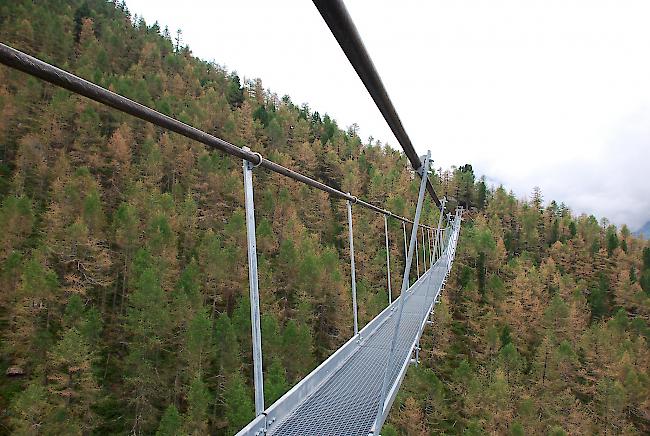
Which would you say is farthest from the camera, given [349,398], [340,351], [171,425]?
[171,425]

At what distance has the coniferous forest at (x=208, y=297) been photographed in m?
15.0

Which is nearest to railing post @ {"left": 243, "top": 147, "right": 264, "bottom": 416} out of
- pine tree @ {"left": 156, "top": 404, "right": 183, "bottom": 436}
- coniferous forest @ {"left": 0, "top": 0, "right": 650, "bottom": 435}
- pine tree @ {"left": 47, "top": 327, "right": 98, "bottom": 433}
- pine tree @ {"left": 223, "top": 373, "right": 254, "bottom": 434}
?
coniferous forest @ {"left": 0, "top": 0, "right": 650, "bottom": 435}

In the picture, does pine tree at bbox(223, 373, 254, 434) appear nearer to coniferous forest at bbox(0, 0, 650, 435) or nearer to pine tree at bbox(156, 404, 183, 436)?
coniferous forest at bbox(0, 0, 650, 435)

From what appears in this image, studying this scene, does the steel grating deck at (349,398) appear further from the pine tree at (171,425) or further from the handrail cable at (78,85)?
the pine tree at (171,425)

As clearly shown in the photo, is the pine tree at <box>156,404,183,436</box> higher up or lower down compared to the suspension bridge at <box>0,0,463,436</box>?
lower down

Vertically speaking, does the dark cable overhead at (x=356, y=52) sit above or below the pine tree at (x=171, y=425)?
above

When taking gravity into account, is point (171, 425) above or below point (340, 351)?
below

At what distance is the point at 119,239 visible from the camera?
19.2 meters

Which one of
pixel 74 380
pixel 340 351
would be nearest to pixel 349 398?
pixel 340 351

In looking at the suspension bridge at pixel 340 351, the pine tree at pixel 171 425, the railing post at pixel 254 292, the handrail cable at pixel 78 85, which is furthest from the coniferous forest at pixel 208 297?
the handrail cable at pixel 78 85

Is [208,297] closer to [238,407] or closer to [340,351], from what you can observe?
[238,407]

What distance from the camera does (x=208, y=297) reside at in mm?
19156

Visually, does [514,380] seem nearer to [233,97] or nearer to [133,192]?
[133,192]

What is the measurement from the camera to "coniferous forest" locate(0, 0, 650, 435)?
49.4ft
